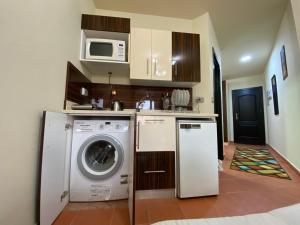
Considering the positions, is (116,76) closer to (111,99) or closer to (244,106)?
(111,99)

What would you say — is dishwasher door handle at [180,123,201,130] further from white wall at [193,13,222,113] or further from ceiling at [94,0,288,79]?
ceiling at [94,0,288,79]

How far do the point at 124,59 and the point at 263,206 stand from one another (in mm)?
2258

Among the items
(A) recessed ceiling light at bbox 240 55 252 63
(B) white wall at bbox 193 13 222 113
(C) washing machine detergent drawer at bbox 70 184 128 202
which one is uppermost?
(A) recessed ceiling light at bbox 240 55 252 63

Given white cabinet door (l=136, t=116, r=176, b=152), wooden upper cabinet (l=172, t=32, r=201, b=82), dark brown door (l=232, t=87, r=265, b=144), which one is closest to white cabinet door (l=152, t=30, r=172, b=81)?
wooden upper cabinet (l=172, t=32, r=201, b=82)

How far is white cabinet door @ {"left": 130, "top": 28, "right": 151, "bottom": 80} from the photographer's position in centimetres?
211

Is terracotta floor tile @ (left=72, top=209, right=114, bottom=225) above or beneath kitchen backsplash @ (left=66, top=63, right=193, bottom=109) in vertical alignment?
beneath

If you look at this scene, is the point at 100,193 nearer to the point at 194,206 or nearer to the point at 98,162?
the point at 98,162

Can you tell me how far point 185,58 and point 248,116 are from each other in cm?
453

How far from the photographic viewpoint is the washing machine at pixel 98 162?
1.56 m

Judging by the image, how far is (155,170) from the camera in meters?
1.59

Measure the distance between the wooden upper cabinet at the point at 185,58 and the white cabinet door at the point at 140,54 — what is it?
0.37 meters

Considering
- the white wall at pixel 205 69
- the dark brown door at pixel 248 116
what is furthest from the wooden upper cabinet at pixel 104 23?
the dark brown door at pixel 248 116

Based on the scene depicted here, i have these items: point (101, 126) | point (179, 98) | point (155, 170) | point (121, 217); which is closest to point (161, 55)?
point (179, 98)

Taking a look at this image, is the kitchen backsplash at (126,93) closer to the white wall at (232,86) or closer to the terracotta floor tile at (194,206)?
the terracotta floor tile at (194,206)
